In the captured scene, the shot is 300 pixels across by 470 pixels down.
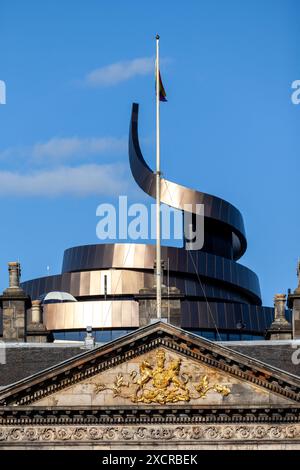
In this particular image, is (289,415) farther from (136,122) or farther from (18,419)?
(136,122)

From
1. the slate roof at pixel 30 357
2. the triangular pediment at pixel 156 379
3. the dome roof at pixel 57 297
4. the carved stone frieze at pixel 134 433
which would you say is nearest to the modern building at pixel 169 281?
the dome roof at pixel 57 297

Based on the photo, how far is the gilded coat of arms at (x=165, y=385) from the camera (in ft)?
→ 334

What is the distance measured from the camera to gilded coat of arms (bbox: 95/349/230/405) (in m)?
102

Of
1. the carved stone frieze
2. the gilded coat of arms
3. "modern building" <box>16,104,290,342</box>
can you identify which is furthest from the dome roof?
the gilded coat of arms

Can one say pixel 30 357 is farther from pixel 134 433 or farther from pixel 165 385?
pixel 165 385

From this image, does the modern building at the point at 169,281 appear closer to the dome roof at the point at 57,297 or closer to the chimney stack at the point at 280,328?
the dome roof at the point at 57,297

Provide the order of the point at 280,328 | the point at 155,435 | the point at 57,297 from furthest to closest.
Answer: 1. the point at 57,297
2. the point at 280,328
3. the point at 155,435

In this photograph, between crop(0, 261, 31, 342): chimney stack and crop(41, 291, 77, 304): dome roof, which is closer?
crop(0, 261, 31, 342): chimney stack

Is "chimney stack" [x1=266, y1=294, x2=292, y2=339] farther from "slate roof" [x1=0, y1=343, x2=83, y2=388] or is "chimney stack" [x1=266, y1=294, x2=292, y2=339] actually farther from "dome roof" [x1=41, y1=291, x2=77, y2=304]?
"dome roof" [x1=41, y1=291, x2=77, y2=304]

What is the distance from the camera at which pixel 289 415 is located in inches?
4003

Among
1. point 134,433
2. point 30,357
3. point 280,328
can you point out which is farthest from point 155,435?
point 280,328

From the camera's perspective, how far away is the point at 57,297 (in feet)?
455

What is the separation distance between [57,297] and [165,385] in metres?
37.3
